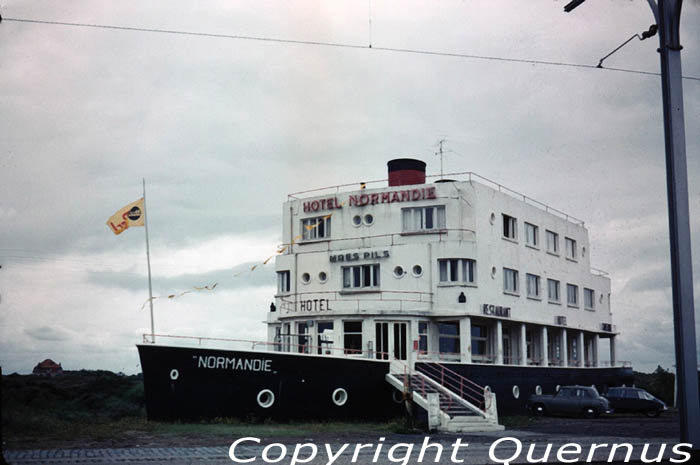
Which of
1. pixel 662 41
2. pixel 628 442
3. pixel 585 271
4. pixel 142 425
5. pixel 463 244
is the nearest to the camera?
pixel 662 41

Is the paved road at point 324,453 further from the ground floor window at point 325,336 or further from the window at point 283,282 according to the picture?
the window at point 283,282

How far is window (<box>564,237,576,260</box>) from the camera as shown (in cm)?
4547

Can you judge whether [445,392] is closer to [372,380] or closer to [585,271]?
[372,380]

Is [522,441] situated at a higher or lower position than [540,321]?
lower

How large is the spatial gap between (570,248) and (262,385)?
982 inches

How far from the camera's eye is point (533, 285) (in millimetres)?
40531

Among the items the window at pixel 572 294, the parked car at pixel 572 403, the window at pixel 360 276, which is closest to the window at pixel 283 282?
the window at pixel 360 276

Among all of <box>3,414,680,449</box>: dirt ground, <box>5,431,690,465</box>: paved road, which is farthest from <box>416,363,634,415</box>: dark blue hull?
<box>5,431,690,465</box>: paved road

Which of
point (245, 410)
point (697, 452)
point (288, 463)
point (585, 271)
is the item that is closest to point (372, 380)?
point (245, 410)

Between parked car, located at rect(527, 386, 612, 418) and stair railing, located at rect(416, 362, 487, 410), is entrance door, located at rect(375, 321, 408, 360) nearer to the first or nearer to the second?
stair railing, located at rect(416, 362, 487, 410)

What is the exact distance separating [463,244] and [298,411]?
36.7 ft

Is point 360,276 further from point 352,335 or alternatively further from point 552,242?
point 552,242

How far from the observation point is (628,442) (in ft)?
65.4

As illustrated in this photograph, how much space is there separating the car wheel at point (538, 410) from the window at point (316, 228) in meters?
12.2
